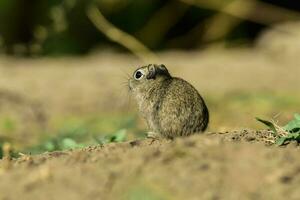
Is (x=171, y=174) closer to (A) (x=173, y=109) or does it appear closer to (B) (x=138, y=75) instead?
(A) (x=173, y=109)

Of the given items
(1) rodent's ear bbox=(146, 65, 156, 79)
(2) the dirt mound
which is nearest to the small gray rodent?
(1) rodent's ear bbox=(146, 65, 156, 79)

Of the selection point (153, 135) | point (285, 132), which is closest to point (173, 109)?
point (153, 135)

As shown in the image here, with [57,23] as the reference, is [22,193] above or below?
below

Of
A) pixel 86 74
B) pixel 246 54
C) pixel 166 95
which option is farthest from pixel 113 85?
pixel 166 95

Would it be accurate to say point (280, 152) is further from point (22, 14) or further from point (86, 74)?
point (22, 14)

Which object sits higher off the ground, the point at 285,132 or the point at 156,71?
the point at 156,71

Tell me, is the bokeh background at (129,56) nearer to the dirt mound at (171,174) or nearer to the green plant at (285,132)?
the green plant at (285,132)

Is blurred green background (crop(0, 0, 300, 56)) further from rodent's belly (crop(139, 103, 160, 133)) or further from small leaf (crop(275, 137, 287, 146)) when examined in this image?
small leaf (crop(275, 137, 287, 146))
